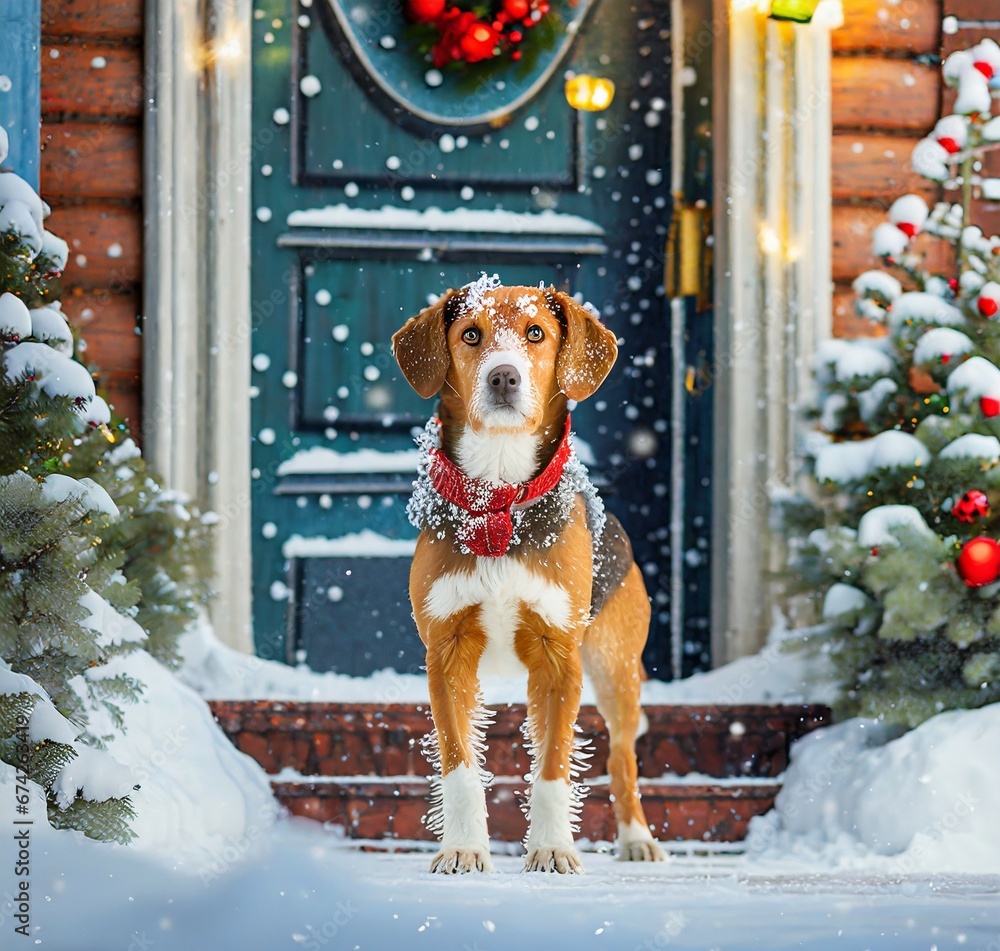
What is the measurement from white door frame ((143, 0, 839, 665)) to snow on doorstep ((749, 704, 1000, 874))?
1.50ft

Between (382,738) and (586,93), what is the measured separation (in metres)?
1.59

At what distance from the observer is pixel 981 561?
2.21 metres

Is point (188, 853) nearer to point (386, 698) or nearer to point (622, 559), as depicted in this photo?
point (386, 698)

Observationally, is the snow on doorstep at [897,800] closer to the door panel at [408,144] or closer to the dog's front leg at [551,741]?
the dog's front leg at [551,741]

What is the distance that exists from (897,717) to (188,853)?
144 cm

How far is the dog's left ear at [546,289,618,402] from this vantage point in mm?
1502

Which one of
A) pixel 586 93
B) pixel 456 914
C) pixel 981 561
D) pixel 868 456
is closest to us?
Answer: pixel 456 914

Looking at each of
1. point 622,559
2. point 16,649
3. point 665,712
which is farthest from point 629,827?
point 16,649

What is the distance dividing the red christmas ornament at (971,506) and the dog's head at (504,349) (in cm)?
113

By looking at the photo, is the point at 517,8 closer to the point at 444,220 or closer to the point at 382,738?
the point at 444,220

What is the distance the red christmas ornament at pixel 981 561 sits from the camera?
2.21 meters

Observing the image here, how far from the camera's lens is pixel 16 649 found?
1.56 metres

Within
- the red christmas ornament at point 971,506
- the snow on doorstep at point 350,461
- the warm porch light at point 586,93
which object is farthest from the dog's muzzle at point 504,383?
the warm porch light at point 586,93

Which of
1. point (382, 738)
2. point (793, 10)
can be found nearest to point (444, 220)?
point (793, 10)
